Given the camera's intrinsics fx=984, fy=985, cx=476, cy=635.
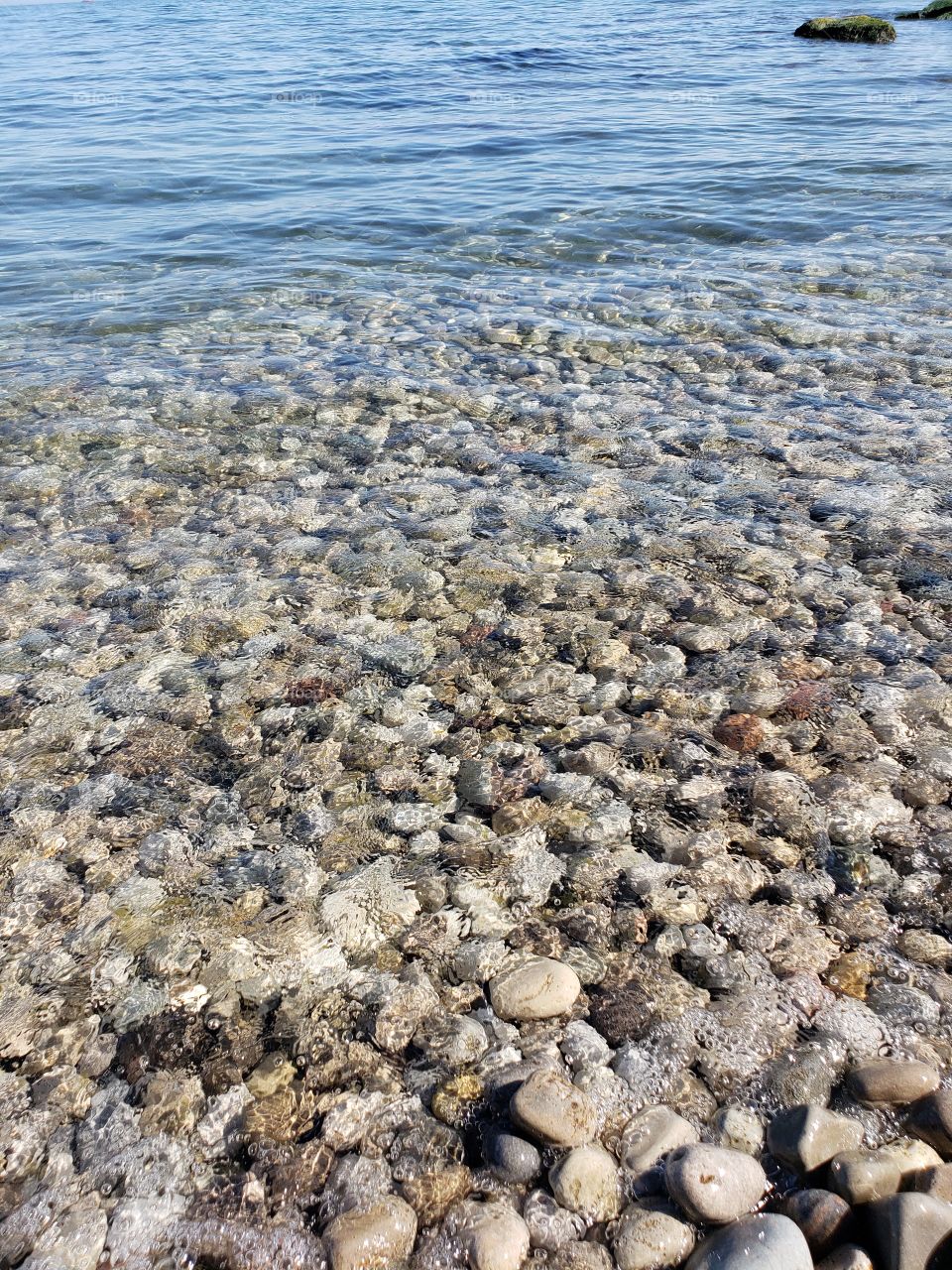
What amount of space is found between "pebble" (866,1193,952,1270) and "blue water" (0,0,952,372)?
7.78m

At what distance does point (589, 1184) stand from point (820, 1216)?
52cm

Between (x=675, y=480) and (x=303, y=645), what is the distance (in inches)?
102

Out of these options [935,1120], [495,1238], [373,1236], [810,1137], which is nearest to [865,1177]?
[810,1137]

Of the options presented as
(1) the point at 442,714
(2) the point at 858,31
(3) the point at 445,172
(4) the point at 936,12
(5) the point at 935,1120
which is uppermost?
(4) the point at 936,12

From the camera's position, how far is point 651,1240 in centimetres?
225

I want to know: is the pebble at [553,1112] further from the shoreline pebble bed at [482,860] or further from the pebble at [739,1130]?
the pebble at [739,1130]

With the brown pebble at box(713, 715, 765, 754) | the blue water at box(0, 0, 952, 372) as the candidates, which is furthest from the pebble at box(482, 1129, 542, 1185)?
the blue water at box(0, 0, 952, 372)

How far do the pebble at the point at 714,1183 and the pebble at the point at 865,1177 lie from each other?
0.57 ft

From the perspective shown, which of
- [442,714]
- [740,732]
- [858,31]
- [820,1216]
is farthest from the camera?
[858,31]

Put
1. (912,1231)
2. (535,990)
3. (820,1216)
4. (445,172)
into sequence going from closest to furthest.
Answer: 1. (912,1231)
2. (820,1216)
3. (535,990)
4. (445,172)

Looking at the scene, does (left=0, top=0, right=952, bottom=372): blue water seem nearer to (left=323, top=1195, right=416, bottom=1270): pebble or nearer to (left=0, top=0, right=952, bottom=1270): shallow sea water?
(left=0, top=0, right=952, bottom=1270): shallow sea water

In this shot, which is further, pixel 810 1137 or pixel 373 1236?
pixel 810 1137

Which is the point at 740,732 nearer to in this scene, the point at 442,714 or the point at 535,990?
the point at 442,714

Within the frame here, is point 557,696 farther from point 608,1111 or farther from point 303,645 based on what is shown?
point 608,1111
